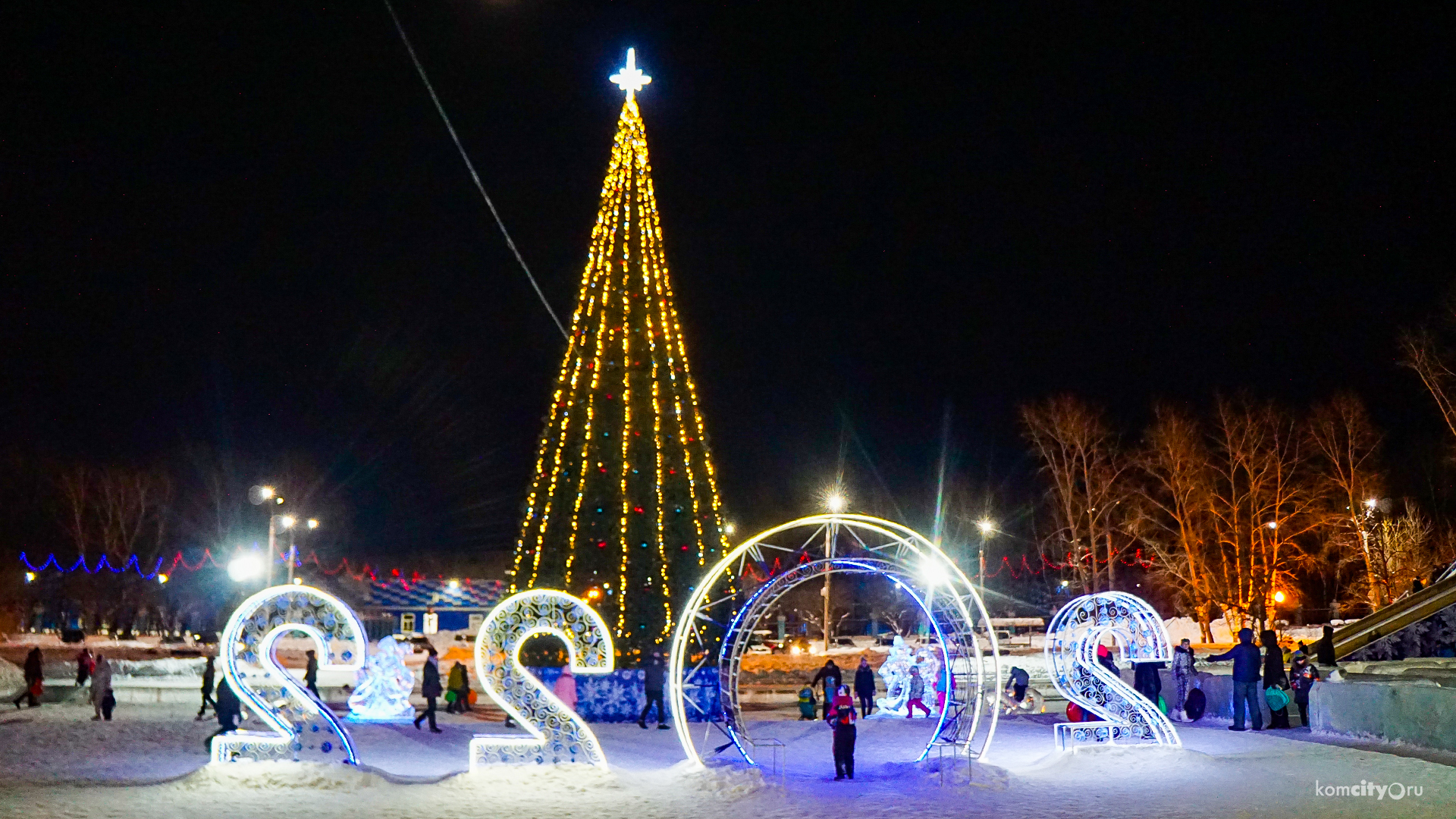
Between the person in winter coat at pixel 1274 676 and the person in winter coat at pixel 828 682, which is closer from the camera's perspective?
the person in winter coat at pixel 1274 676

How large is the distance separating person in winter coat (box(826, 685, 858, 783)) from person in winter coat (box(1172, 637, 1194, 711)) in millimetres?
9749

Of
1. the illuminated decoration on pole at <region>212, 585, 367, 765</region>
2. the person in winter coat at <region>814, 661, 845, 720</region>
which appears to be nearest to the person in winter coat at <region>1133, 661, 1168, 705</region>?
the person in winter coat at <region>814, 661, 845, 720</region>

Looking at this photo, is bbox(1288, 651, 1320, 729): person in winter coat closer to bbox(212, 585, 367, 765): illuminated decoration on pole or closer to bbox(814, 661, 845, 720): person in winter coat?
bbox(814, 661, 845, 720): person in winter coat

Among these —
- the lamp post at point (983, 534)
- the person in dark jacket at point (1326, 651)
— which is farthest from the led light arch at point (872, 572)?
the lamp post at point (983, 534)

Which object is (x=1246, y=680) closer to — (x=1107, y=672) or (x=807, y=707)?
(x=1107, y=672)

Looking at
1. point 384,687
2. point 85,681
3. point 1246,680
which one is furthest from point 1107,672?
point 85,681

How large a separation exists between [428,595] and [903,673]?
128 feet

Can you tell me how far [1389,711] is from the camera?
15492 millimetres

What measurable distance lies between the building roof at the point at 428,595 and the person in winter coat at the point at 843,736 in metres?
44.4

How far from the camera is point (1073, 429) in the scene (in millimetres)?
38562

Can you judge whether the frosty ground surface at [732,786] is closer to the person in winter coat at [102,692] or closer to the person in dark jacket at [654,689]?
the person in dark jacket at [654,689]

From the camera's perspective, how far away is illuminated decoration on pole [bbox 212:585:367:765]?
13.8 metres

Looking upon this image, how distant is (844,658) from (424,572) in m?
30.7

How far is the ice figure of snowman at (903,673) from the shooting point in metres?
22.5
